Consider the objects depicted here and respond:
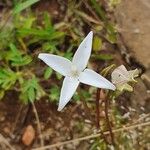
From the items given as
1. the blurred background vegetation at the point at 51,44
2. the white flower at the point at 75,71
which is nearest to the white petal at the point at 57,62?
the white flower at the point at 75,71

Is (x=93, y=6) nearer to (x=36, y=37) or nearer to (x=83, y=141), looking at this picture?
(x=36, y=37)

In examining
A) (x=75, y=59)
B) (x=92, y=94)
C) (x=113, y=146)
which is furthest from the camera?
(x=92, y=94)

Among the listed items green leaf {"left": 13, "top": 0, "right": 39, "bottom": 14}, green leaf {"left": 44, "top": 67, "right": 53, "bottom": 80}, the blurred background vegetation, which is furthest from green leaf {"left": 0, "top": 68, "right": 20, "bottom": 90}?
green leaf {"left": 13, "top": 0, "right": 39, "bottom": 14}

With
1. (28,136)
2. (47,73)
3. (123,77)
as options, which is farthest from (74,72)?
(28,136)

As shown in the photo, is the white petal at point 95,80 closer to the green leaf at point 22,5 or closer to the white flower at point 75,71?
the white flower at point 75,71

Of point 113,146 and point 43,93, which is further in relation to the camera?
point 43,93

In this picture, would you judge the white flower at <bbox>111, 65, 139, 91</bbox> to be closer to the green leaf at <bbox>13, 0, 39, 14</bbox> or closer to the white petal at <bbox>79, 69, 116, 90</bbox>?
the white petal at <bbox>79, 69, 116, 90</bbox>

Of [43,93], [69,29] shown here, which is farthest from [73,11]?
[43,93]
